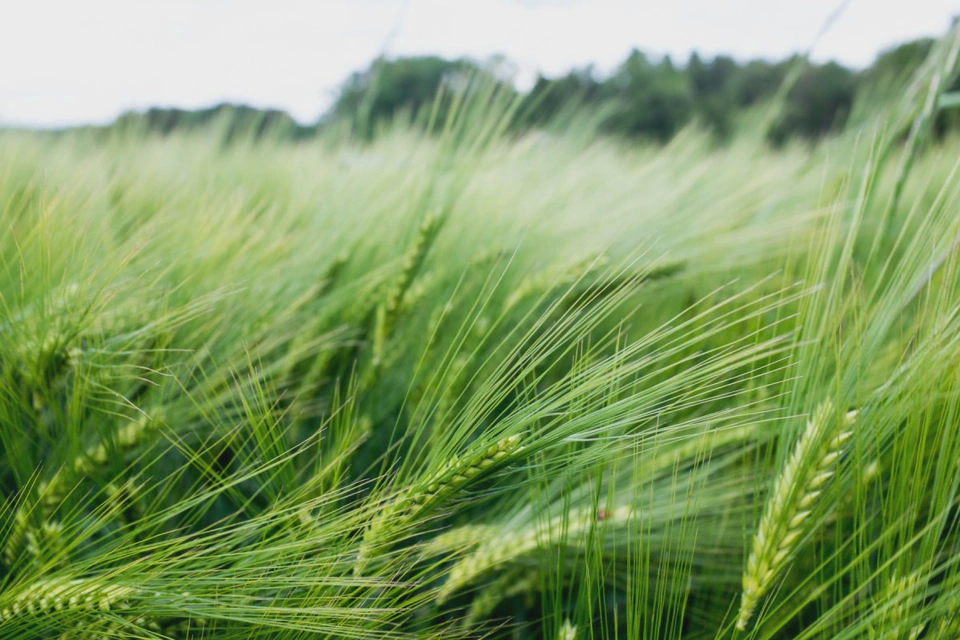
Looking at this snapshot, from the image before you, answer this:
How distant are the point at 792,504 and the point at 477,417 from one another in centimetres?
19

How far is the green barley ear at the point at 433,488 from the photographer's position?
382 millimetres

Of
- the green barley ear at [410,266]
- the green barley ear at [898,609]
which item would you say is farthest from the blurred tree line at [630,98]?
the green barley ear at [898,609]

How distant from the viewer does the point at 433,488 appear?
40 cm

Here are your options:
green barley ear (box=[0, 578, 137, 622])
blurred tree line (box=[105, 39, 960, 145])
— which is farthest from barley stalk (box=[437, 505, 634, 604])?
blurred tree line (box=[105, 39, 960, 145])

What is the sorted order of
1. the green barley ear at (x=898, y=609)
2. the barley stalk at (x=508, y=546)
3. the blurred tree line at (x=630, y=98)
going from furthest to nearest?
1. the blurred tree line at (x=630, y=98)
2. the barley stalk at (x=508, y=546)
3. the green barley ear at (x=898, y=609)

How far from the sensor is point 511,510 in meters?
0.59

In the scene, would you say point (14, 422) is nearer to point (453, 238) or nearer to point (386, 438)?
point (386, 438)

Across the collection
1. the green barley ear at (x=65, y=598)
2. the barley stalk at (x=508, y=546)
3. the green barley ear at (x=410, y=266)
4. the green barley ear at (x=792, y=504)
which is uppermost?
the green barley ear at (x=410, y=266)

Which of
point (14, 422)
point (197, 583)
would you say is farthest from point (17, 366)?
point (197, 583)

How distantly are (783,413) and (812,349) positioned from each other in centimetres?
5

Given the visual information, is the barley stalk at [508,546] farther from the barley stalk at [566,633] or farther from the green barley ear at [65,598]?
the green barley ear at [65,598]

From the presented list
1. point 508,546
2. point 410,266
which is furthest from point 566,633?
point 410,266

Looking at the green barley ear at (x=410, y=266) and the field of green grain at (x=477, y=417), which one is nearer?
the field of green grain at (x=477, y=417)

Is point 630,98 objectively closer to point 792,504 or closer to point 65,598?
point 792,504
